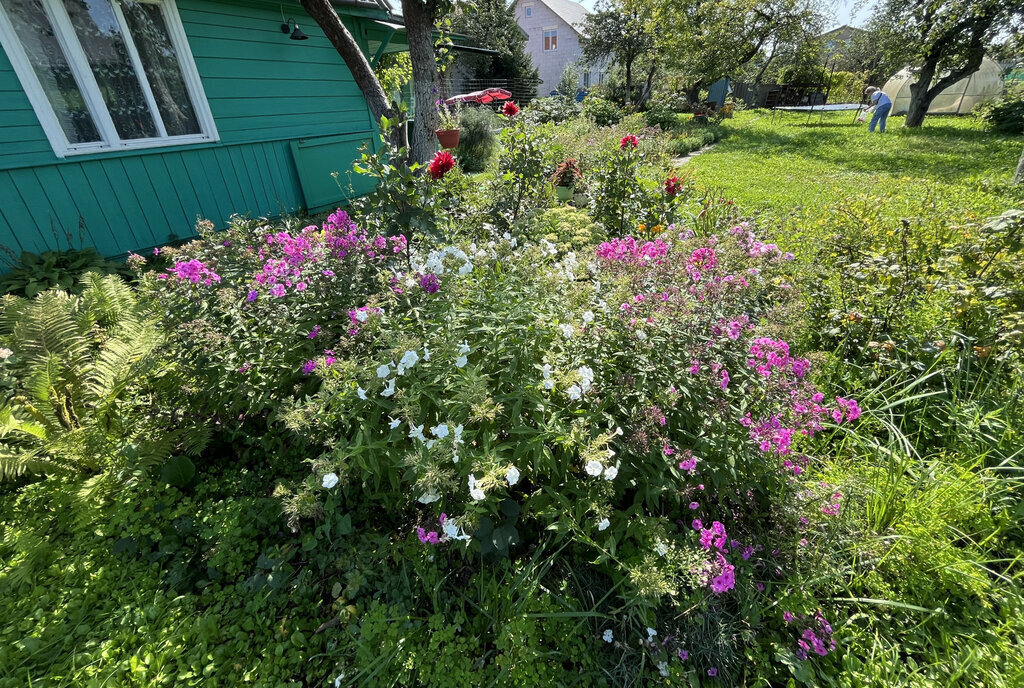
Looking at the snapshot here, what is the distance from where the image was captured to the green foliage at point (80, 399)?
202 centimetres

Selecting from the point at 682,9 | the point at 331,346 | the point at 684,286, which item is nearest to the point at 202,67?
the point at 331,346

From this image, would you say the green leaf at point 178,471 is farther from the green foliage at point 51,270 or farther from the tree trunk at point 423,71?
the tree trunk at point 423,71

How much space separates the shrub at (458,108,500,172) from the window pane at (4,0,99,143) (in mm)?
6990

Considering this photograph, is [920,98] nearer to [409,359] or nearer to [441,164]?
[441,164]

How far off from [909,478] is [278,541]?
287 cm

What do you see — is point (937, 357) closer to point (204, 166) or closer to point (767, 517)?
point (767, 517)

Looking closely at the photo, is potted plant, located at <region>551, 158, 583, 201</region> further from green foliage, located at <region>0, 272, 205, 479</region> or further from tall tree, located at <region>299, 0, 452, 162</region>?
green foliage, located at <region>0, 272, 205, 479</region>

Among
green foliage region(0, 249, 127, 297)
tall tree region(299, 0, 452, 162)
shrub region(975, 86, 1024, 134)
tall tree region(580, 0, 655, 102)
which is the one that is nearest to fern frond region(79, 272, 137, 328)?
green foliage region(0, 249, 127, 297)

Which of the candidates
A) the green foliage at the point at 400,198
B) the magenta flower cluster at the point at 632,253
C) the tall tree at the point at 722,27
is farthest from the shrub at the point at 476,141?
the tall tree at the point at 722,27

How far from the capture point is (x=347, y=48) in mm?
5613

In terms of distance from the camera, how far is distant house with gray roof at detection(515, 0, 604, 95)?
29906mm

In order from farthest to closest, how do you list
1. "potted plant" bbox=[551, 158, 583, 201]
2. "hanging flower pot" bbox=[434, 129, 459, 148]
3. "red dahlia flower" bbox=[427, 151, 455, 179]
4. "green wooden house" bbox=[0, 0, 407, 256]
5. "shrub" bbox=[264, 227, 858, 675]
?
1. "hanging flower pot" bbox=[434, 129, 459, 148]
2. "potted plant" bbox=[551, 158, 583, 201]
3. "green wooden house" bbox=[0, 0, 407, 256]
4. "red dahlia flower" bbox=[427, 151, 455, 179]
5. "shrub" bbox=[264, 227, 858, 675]

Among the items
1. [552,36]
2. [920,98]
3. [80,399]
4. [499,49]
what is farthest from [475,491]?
[552,36]

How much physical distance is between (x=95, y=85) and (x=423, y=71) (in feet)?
11.9
